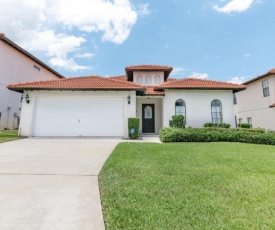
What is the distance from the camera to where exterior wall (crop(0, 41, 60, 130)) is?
1798 cm

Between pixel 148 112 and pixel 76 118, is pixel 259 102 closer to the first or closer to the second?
pixel 148 112

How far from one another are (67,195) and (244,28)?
55.5ft

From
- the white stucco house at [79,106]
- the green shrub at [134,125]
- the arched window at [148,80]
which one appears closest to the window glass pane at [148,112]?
the white stucco house at [79,106]

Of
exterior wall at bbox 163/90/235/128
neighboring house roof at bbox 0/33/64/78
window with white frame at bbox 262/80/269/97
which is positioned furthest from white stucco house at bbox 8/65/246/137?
window with white frame at bbox 262/80/269/97

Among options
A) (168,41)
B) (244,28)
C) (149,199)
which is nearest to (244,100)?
(244,28)

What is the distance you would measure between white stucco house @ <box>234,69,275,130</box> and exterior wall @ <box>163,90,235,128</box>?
708 cm

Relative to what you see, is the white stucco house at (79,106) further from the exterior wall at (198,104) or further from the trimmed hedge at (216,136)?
the trimmed hedge at (216,136)

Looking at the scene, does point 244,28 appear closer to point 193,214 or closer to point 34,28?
point 193,214

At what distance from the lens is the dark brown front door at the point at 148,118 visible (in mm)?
16516

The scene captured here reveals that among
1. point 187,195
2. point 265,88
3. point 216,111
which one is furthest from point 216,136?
point 265,88

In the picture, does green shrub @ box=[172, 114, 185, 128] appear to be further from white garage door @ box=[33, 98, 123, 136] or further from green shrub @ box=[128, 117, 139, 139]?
white garage door @ box=[33, 98, 123, 136]

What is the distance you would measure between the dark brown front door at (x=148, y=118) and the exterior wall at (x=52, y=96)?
11.4ft

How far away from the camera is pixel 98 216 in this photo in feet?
8.69

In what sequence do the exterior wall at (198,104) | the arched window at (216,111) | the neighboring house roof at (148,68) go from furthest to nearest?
the neighboring house roof at (148,68) < the arched window at (216,111) < the exterior wall at (198,104)
